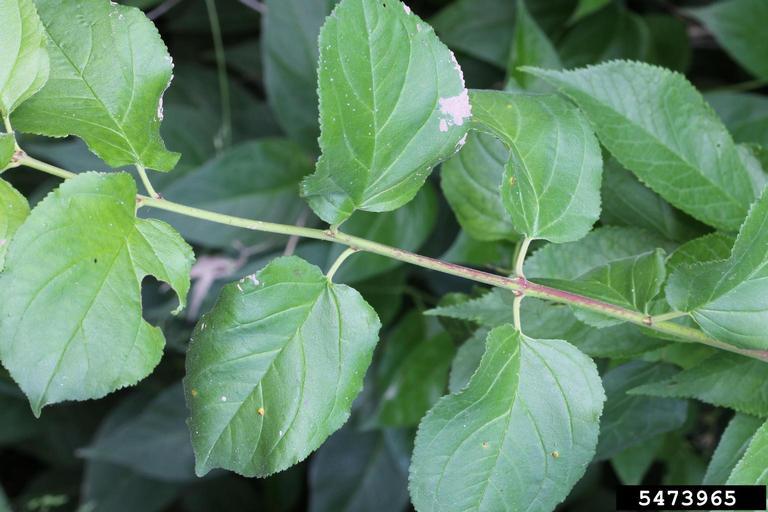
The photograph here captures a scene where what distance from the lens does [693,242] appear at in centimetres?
65

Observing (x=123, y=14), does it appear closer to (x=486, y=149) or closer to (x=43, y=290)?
(x=43, y=290)

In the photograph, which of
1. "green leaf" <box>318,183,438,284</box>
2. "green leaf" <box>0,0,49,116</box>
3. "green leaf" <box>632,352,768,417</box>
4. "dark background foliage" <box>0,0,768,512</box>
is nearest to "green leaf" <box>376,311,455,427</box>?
"dark background foliage" <box>0,0,768,512</box>

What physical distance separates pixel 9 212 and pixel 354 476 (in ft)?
2.77

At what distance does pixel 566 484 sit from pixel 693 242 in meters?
0.23

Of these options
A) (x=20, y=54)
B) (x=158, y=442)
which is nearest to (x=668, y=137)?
(x=20, y=54)

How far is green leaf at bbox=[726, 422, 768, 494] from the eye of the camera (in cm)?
55

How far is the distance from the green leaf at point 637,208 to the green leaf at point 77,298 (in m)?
0.40

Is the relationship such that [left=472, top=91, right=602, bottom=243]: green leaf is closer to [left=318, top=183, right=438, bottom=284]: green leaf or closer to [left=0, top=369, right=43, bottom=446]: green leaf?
[left=318, top=183, right=438, bottom=284]: green leaf

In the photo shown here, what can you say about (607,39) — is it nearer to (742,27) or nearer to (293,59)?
(742,27)

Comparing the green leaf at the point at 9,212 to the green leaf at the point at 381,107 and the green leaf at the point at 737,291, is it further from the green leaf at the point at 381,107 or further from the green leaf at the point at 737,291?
the green leaf at the point at 737,291

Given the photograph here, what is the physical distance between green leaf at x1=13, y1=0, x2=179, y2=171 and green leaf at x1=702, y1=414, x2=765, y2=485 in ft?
1.68

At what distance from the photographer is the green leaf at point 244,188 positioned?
1.09 metres

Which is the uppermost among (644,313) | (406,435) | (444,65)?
(444,65)

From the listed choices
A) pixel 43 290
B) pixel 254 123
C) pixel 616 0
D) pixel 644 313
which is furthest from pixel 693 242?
pixel 254 123
